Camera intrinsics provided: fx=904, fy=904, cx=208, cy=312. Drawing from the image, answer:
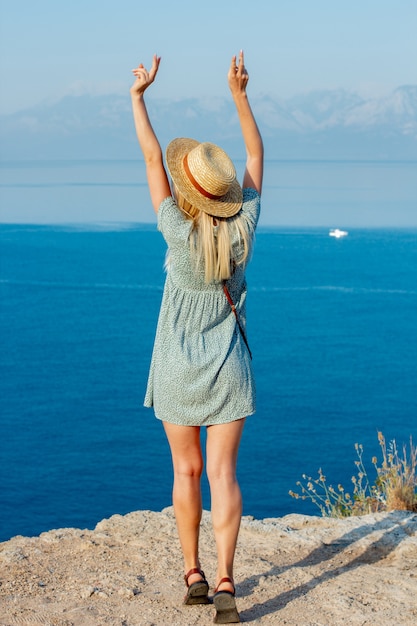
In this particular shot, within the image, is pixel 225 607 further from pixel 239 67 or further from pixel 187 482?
pixel 239 67

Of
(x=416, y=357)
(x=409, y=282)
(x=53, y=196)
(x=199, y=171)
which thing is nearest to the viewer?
(x=199, y=171)

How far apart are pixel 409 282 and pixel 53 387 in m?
25.7

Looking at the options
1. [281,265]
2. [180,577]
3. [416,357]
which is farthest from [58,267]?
[180,577]

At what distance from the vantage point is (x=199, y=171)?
136 inches

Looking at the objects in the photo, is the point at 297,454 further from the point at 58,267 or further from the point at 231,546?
the point at 58,267

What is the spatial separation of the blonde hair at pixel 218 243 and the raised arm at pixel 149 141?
0.35 ft

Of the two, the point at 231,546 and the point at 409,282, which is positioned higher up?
the point at 231,546

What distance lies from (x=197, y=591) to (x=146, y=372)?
33.2 m

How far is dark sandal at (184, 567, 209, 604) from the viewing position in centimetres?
371

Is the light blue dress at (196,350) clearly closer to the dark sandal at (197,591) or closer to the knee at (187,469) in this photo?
the knee at (187,469)

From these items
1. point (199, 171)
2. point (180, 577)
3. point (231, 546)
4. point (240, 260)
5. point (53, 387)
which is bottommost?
point (53, 387)

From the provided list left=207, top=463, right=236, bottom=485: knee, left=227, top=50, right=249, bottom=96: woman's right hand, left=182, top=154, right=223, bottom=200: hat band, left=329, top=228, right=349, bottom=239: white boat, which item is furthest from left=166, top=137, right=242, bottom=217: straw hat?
left=329, top=228, right=349, bottom=239: white boat

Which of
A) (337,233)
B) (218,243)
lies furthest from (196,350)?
Answer: (337,233)

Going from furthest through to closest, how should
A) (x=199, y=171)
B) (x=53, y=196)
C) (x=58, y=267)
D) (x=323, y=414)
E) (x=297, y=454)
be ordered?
(x=53, y=196) → (x=58, y=267) → (x=323, y=414) → (x=297, y=454) → (x=199, y=171)
